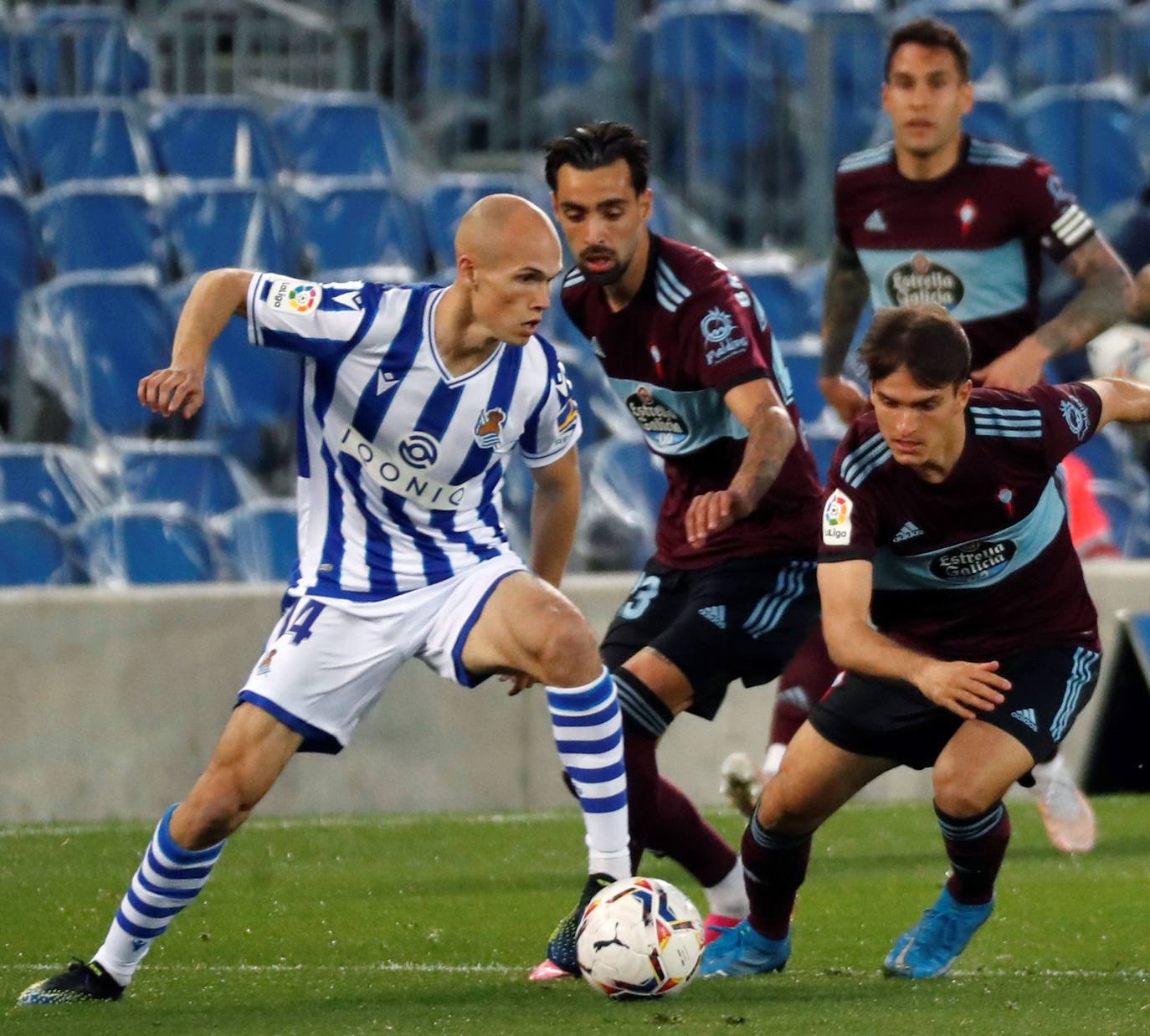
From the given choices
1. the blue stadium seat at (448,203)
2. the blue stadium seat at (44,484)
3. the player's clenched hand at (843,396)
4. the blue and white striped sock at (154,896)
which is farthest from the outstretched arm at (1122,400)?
the blue stadium seat at (448,203)

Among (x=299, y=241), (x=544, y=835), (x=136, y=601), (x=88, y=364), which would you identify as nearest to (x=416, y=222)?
(x=299, y=241)

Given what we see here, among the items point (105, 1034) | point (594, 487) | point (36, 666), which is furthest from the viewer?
point (594, 487)

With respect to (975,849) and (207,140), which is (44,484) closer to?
(207,140)

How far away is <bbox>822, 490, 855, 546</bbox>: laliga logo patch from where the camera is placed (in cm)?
490

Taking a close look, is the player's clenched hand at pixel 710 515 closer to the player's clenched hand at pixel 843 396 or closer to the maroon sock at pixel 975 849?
the maroon sock at pixel 975 849

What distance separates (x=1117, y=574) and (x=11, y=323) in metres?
5.77

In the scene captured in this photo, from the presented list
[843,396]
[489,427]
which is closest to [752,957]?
[489,427]

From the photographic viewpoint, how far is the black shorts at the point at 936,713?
502 centimetres

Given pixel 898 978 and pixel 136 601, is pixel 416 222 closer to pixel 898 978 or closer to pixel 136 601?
pixel 136 601

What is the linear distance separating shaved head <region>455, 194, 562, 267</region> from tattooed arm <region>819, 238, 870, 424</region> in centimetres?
204

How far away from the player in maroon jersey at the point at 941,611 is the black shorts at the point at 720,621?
534mm

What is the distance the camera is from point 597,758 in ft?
16.4

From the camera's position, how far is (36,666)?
8.59 meters

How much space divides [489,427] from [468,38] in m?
7.88
